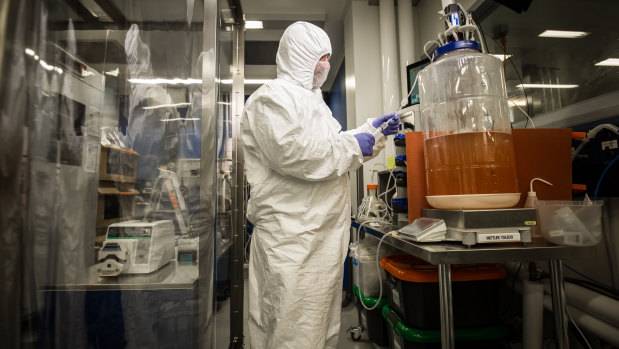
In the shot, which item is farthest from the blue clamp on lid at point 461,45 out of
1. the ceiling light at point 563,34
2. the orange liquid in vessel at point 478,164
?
the ceiling light at point 563,34

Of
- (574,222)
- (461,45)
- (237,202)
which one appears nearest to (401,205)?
(574,222)

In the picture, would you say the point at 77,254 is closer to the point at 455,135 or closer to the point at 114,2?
the point at 114,2

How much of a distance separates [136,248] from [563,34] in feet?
6.76

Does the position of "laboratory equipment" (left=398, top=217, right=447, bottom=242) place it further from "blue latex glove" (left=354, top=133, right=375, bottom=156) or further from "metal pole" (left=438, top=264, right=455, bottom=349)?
"blue latex glove" (left=354, top=133, right=375, bottom=156)

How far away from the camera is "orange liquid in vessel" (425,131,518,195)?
3.16ft

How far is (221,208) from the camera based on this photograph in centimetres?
167

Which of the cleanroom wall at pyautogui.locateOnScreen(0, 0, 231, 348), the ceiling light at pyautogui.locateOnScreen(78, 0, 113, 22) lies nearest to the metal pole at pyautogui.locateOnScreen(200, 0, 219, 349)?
the cleanroom wall at pyautogui.locateOnScreen(0, 0, 231, 348)

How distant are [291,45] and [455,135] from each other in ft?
2.69

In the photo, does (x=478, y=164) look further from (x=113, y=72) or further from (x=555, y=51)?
(x=113, y=72)

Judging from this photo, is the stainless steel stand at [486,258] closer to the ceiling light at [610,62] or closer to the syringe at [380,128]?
the syringe at [380,128]

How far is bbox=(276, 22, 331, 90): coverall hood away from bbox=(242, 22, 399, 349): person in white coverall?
9cm

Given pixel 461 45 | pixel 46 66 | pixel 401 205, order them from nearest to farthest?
pixel 46 66, pixel 461 45, pixel 401 205

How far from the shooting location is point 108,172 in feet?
2.05

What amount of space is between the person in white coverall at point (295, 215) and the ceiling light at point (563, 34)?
3.72 feet
